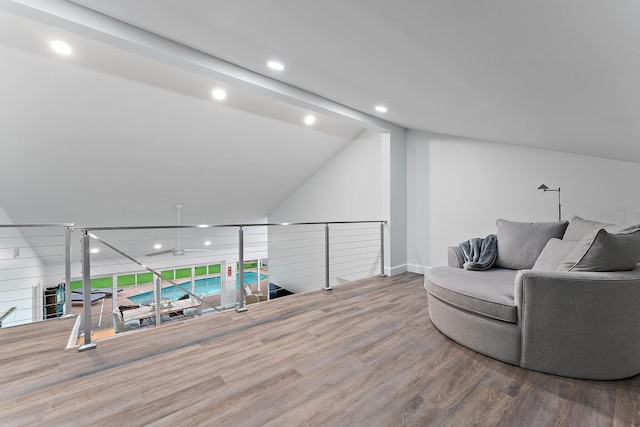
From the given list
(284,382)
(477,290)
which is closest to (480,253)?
(477,290)

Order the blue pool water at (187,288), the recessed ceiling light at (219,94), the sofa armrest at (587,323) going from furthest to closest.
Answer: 1. the blue pool water at (187,288)
2. the recessed ceiling light at (219,94)
3. the sofa armrest at (587,323)

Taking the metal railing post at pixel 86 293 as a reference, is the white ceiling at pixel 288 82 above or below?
above

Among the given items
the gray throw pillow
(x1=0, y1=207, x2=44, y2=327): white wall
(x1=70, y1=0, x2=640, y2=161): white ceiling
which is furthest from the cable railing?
the gray throw pillow

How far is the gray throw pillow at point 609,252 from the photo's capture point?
173cm

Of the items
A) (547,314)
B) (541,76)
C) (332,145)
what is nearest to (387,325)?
(547,314)

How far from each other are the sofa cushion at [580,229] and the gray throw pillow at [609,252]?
1.72 feet

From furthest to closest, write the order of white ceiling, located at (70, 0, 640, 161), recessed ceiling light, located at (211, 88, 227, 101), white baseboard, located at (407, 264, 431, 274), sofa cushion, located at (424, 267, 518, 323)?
white baseboard, located at (407, 264, 431, 274) → recessed ceiling light, located at (211, 88, 227, 101) → sofa cushion, located at (424, 267, 518, 323) → white ceiling, located at (70, 0, 640, 161)

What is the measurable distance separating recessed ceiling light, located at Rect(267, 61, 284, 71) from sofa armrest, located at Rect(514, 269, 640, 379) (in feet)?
8.05

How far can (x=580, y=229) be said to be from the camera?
239 cm

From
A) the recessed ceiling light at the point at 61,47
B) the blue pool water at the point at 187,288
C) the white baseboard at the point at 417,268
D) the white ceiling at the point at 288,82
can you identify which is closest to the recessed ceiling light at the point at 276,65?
the white ceiling at the point at 288,82

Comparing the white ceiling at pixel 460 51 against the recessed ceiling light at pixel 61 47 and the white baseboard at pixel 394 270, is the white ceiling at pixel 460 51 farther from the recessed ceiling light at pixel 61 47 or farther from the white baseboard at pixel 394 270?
the white baseboard at pixel 394 270

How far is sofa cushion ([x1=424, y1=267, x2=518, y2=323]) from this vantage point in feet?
6.19

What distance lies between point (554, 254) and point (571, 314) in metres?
0.65

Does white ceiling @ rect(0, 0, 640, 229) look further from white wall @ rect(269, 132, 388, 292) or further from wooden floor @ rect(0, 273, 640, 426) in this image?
wooden floor @ rect(0, 273, 640, 426)
